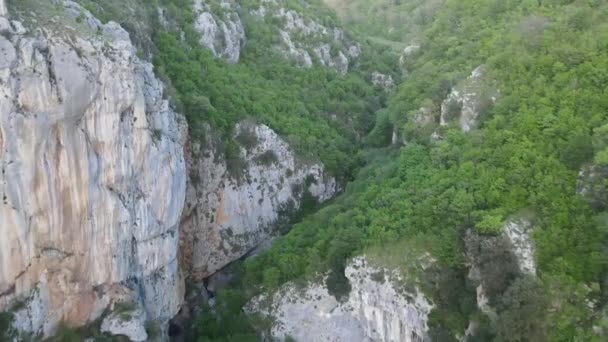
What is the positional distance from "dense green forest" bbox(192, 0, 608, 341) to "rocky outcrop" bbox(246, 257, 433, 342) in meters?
0.74

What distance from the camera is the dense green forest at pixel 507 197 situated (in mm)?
22359

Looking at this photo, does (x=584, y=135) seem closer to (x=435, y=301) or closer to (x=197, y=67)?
(x=435, y=301)

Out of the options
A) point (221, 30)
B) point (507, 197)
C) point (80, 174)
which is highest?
point (221, 30)

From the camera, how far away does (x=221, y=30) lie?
40.1m

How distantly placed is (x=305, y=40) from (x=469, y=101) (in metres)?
20.3

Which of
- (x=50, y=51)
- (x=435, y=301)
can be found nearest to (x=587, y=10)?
(x=435, y=301)

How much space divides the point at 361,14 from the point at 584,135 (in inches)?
2228

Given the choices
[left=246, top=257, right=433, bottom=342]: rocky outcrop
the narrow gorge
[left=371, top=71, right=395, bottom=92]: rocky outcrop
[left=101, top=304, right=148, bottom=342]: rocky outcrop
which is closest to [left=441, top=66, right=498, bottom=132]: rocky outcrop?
the narrow gorge

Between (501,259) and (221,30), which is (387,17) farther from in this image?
(501,259)

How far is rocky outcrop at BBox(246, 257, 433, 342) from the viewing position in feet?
83.4

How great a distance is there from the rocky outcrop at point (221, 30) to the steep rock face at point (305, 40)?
3.46 m

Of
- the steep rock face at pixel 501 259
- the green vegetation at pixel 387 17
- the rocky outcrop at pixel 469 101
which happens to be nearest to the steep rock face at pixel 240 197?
the rocky outcrop at pixel 469 101

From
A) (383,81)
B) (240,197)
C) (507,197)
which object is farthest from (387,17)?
(507,197)

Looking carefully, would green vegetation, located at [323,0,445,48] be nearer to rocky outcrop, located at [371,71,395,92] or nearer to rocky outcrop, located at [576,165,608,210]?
rocky outcrop, located at [371,71,395,92]
